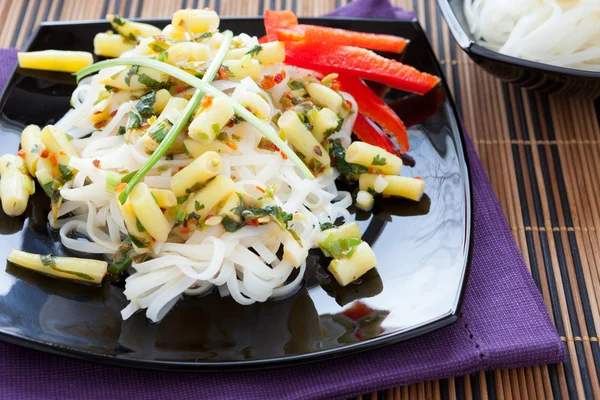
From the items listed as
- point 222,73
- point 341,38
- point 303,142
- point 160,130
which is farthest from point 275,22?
point 160,130

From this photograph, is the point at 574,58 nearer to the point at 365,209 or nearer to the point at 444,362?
the point at 365,209

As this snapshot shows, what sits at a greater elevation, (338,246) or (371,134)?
(371,134)

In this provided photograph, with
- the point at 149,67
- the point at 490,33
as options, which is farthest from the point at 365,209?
the point at 490,33

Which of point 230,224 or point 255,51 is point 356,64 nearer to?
point 255,51

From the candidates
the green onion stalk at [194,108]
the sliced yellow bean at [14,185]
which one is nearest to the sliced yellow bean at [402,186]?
the green onion stalk at [194,108]

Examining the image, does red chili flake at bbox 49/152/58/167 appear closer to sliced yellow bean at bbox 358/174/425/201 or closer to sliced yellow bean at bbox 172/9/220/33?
sliced yellow bean at bbox 172/9/220/33

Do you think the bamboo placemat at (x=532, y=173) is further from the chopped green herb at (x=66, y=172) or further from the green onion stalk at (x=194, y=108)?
the chopped green herb at (x=66, y=172)
